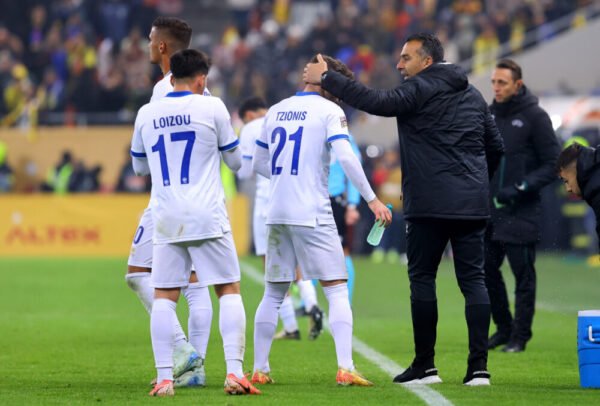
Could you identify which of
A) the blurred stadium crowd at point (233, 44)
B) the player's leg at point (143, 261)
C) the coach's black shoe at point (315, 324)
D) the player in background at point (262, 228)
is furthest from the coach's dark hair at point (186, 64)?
the blurred stadium crowd at point (233, 44)

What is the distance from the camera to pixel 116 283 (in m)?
19.7

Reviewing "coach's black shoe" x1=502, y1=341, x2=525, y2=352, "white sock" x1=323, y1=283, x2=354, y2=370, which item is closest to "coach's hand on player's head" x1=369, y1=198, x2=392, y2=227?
"white sock" x1=323, y1=283, x2=354, y2=370

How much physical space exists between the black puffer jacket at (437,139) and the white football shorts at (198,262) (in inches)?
48.0

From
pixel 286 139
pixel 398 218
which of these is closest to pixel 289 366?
pixel 286 139

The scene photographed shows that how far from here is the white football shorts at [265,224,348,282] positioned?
8.64 meters

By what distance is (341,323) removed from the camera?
28.3ft

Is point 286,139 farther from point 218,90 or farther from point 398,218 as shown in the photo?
point 218,90

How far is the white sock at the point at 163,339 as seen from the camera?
26.8 ft

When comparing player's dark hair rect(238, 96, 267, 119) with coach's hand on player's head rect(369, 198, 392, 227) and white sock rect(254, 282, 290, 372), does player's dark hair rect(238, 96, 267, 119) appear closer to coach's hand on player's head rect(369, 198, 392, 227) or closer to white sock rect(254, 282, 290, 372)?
white sock rect(254, 282, 290, 372)

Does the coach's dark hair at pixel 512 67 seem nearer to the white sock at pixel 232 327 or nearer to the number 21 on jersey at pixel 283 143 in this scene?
the number 21 on jersey at pixel 283 143

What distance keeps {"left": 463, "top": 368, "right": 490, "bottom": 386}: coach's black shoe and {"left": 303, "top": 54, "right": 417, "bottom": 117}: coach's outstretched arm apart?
5.61ft

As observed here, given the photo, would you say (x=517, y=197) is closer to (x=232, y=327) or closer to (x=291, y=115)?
(x=291, y=115)

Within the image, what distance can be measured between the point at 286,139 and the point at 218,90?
22.0 m

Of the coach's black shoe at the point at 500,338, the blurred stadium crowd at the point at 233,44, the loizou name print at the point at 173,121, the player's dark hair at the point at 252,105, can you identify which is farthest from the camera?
the blurred stadium crowd at the point at 233,44
